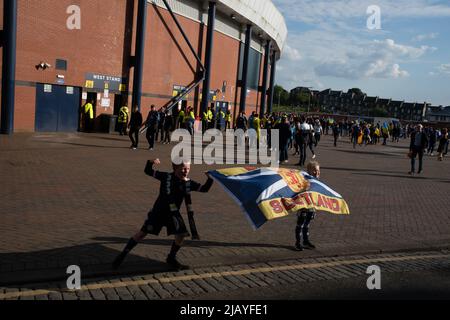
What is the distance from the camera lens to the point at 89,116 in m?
25.2

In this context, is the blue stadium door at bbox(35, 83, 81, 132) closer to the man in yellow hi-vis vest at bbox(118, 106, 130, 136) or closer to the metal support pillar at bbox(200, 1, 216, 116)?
the man in yellow hi-vis vest at bbox(118, 106, 130, 136)

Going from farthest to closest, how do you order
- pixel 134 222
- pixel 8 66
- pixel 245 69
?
pixel 245 69 → pixel 8 66 → pixel 134 222

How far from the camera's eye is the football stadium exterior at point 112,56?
21266 millimetres

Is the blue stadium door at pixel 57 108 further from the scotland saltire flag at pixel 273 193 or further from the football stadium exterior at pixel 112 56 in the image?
the scotland saltire flag at pixel 273 193

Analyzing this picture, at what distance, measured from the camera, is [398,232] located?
9.02 m

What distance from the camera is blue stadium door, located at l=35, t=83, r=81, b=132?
22.7 meters

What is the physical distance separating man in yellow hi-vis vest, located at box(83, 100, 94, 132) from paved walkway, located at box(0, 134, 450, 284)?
9.41 metres

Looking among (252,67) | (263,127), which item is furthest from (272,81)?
(263,127)

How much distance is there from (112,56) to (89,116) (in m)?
3.55

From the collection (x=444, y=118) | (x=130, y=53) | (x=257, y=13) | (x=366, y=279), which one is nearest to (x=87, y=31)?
(x=130, y=53)

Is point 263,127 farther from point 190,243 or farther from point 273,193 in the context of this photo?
point 273,193
